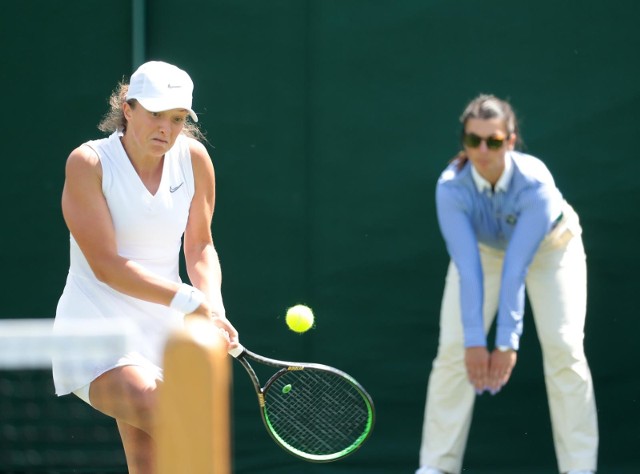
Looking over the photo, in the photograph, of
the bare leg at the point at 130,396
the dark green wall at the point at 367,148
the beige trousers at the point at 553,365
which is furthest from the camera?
the dark green wall at the point at 367,148

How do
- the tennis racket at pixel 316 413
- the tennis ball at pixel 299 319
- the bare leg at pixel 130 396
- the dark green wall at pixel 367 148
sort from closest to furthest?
1. the bare leg at pixel 130 396
2. the tennis racket at pixel 316 413
3. the tennis ball at pixel 299 319
4. the dark green wall at pixel 367 148

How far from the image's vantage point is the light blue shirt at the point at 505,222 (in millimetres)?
3881

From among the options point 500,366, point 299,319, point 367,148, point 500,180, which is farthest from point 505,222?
point 367,148

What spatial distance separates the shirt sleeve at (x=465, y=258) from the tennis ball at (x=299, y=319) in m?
0.71

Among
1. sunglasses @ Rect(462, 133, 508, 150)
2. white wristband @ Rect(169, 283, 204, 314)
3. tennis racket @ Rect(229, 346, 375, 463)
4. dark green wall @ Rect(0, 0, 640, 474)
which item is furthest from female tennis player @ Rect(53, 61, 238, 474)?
dark green wall @ Rect(0, 0, 640, 474)

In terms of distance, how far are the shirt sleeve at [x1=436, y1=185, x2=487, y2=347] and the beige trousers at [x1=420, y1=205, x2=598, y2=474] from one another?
0.71 feet

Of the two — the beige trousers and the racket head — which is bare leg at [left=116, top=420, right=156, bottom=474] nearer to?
the racket head

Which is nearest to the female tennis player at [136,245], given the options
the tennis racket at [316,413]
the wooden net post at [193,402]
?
the tennis racket at [316,413]

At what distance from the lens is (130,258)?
3.58m

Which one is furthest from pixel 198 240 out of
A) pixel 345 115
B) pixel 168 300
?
pixel 345 115

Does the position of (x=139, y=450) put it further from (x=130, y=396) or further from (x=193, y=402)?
(x=193, y=402)

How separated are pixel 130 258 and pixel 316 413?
1.04 meters

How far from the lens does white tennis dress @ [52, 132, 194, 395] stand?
354 centimetres

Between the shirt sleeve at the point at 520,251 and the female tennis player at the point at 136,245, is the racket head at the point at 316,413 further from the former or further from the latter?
the female tennis player at the point at 136,245
